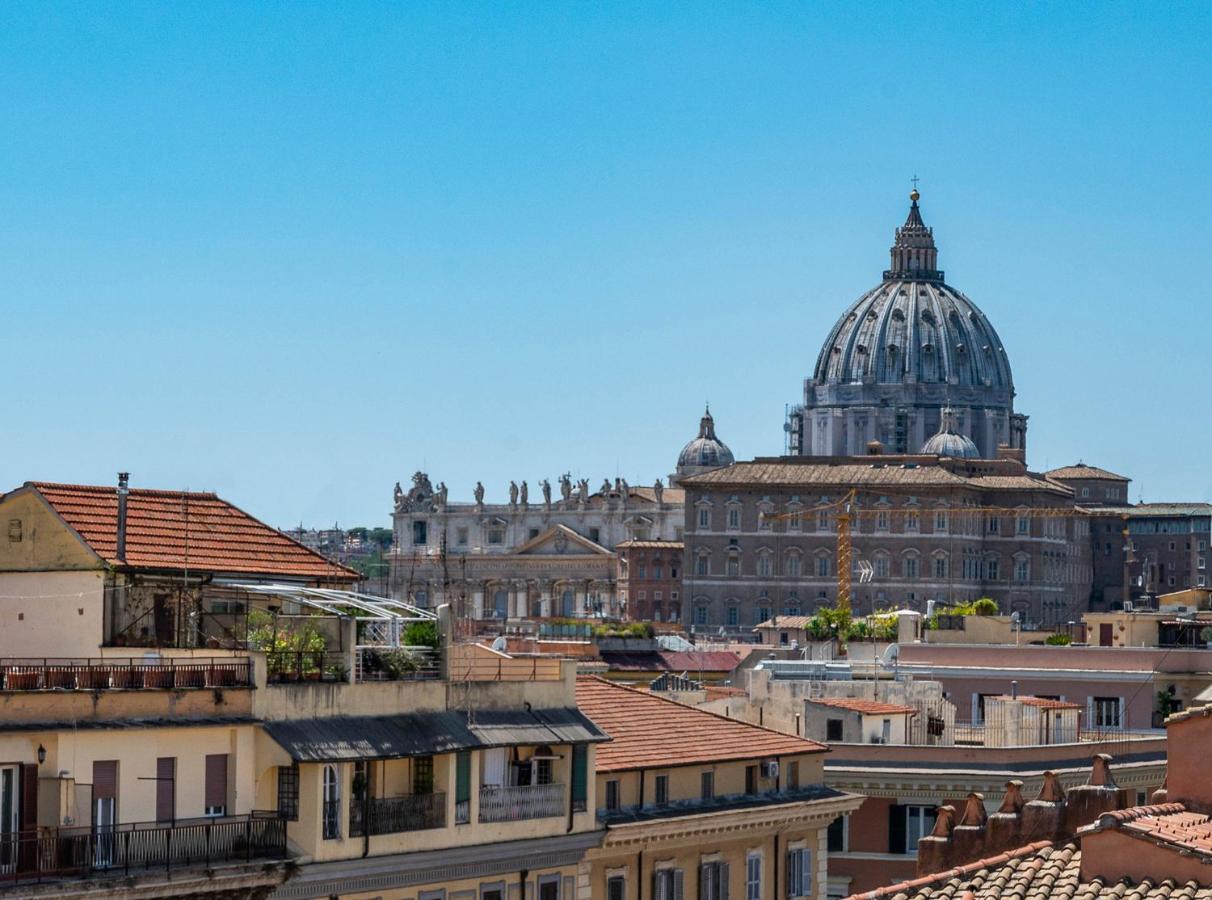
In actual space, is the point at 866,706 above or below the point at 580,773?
above

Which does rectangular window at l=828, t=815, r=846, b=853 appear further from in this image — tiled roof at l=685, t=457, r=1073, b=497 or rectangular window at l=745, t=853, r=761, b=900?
tiled roof at l=685, t=457, r=1073, b=497

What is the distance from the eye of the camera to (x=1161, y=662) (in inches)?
2143

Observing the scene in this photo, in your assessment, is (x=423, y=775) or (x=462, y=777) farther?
(x=462, y=777)

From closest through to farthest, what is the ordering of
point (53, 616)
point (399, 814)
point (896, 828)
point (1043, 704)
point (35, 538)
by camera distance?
point (399, 814)
point (53, 616)
point (35, 538)
point (896, 828)
point (1043, 704)

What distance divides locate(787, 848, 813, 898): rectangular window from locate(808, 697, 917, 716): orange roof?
814 centimetres

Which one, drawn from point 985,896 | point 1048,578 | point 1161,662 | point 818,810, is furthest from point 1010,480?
point 985,896

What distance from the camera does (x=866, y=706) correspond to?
Result: 44.6m

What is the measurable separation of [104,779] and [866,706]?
65.6 ft

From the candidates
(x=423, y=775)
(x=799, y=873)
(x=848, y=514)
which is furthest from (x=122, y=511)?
(x=848, y=514)

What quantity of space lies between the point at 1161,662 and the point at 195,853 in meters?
30.8

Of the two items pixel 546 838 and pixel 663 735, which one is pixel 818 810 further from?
pixel 546 838

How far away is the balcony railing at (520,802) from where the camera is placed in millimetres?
30359

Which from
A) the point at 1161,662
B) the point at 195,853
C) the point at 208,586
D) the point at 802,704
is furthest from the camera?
the point at 1161,662

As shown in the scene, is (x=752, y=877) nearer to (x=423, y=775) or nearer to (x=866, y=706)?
(x=423, y=775)
